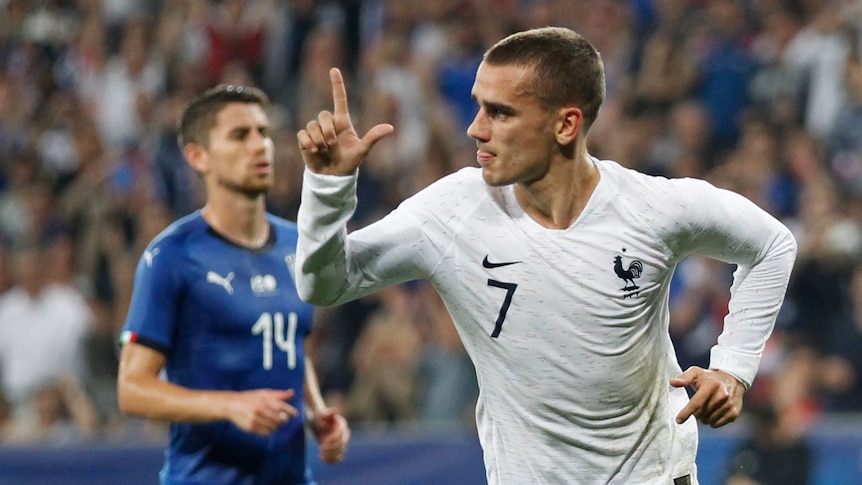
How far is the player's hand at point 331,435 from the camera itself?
5.41 meters

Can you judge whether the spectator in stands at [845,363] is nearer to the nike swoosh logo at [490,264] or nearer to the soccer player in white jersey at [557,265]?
the soccer player in white jersey at [557,265]

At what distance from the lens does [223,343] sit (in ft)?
17.2

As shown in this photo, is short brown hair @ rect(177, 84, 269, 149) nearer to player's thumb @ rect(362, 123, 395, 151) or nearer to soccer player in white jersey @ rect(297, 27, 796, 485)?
soccer player in white jersey @ rect(297, 27, 796, 485)

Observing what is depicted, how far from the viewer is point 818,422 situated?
849cm

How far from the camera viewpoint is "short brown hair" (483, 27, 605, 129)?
3932 millimetres

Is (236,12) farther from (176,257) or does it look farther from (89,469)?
(176,257)

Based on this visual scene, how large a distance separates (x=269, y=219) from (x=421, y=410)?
3803mm

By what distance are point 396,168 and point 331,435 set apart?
5.83 metres

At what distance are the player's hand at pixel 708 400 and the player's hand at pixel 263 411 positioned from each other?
1330mm

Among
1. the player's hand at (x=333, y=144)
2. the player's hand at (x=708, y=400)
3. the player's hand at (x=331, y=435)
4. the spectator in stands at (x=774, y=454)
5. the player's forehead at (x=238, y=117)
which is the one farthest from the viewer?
the spectator in stands at (x=774, y=454)

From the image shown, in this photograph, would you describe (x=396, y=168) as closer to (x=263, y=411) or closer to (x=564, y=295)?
(x=263, y=411)

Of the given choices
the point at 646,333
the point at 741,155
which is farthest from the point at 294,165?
the point at 646,333

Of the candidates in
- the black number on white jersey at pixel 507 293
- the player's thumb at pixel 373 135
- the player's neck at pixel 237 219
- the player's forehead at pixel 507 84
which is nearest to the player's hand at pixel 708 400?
the black number on white jersey at pixel 507 293

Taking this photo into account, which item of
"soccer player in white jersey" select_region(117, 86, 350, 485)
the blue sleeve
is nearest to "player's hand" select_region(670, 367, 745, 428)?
"soccer player in white jersey" select_region(117, 86, 350, 485)
